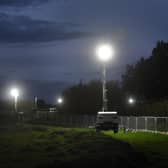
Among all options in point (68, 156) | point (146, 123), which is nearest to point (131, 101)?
point (146, 123)

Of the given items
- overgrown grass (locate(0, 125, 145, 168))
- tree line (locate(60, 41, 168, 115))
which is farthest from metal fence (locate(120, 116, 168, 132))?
tree line (locate(60, 41, 168, 115))

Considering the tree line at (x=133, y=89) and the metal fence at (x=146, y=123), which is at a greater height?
the tree line at (x=133, y=89)

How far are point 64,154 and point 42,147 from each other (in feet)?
20.0

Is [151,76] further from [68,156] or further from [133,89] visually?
[68,156]

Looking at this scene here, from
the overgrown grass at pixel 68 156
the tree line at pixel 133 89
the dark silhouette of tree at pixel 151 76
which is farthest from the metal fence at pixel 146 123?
the dark silhouette of tree at pixel 151 76

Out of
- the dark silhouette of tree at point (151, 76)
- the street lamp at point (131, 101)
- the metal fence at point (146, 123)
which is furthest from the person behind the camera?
the dark silhouette of tree at point (151, 76)

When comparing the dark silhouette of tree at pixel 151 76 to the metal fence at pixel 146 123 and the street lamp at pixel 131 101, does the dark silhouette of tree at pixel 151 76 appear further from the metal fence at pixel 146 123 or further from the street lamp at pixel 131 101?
the metal fence at pixel 146 123

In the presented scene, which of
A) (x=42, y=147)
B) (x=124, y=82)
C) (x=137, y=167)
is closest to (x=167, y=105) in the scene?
(x=42, y=147)

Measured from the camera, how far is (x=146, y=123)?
6322 cm

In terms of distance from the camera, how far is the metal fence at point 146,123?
5859 cm

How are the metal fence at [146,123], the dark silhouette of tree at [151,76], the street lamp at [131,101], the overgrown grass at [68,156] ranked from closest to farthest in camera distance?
the overgrown grass at [68,156]
the metal fence at [146,123]
the street lamp at [131,101]
the dark silhouette of tree at [151,76]

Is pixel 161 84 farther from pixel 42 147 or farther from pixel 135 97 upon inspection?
pixel 42 147

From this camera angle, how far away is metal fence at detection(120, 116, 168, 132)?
58.6 meters

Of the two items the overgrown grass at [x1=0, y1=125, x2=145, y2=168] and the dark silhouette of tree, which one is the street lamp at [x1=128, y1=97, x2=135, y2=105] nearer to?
the dark silhouette of tree
